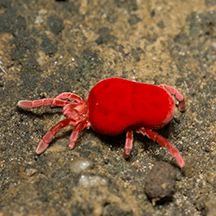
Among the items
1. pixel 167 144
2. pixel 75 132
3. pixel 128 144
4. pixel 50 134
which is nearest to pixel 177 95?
pixel 167 144

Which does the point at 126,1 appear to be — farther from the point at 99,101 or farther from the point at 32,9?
the point at 99,101

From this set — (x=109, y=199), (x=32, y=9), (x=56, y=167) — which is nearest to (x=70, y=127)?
(x=56, y=167)

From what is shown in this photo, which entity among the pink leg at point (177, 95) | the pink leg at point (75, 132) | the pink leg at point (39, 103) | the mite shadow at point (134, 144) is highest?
the pink leg at point (177, 95)

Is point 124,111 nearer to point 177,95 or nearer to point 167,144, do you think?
point 167,144

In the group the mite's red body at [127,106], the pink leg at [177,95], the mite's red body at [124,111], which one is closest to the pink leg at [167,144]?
the mite's red body at [124,111]

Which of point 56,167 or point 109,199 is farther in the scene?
point 56,167

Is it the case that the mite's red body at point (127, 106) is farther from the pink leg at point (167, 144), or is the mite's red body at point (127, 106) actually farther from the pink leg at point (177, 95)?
the pink leg at point (177, 95)

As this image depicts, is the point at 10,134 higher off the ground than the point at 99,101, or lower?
lower
